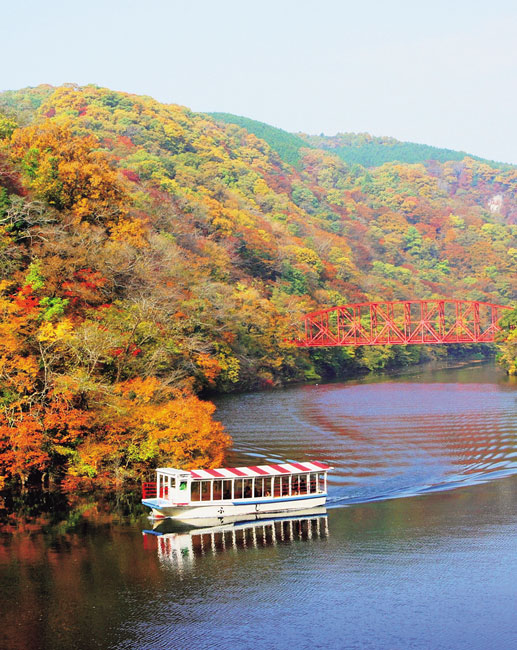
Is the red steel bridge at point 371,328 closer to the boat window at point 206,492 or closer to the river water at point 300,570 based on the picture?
the river water at point 300,570

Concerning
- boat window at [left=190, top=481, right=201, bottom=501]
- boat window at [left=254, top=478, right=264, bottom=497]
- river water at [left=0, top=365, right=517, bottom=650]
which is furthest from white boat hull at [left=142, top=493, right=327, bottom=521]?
boat window at [left=190, top=481, right=201, bottom=501]

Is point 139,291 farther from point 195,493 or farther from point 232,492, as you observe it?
point 232,492

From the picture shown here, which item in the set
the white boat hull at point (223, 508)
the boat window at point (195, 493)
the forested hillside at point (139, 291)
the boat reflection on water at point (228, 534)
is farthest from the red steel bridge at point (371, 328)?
the boat reflection on water at point (228, 534)

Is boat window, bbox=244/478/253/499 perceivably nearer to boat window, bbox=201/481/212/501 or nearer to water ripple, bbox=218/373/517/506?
boat window, bbox=201/481/212/501

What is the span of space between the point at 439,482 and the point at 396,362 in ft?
223

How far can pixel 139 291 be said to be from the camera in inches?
1768

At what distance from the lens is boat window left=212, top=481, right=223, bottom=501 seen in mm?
28278

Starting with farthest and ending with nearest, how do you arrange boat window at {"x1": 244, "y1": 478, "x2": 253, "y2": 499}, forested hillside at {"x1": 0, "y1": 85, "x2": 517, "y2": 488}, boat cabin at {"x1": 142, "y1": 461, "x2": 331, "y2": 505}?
forested hillside at {"x1": 0, "y1": 85, "x2": 517, "y2": 488} < boat window at {"x1": 244, "y1": 478, "x2": 253, "y2": 499} < boat cabin at {"x1": 142, "y1": 461, "x2": 331, "y2": 505}

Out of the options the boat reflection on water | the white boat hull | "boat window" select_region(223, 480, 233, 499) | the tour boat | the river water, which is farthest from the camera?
"boat window" select_region(223, 480, 233, 499)

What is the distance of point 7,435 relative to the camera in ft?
97.4

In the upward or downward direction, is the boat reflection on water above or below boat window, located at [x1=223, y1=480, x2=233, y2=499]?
below

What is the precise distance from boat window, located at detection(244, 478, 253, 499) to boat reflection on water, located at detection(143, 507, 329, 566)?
0.91m

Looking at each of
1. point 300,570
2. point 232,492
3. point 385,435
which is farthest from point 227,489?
point 385,435

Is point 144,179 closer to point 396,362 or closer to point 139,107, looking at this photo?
point 396,362
